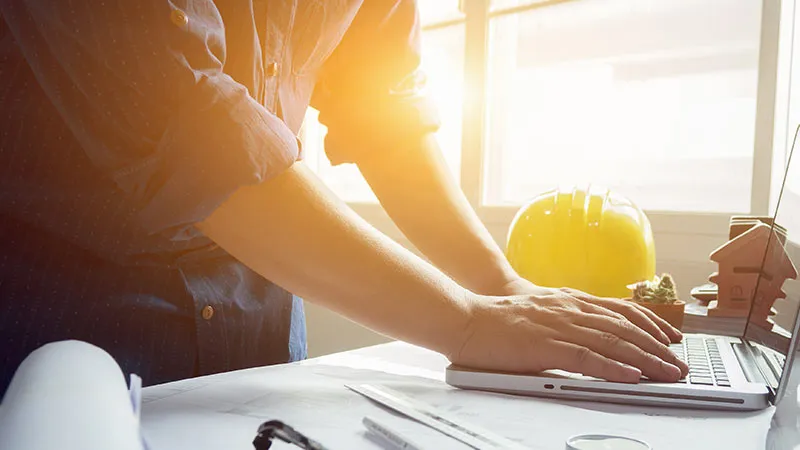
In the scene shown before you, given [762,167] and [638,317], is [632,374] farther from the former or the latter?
[762,167]

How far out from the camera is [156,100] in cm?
56

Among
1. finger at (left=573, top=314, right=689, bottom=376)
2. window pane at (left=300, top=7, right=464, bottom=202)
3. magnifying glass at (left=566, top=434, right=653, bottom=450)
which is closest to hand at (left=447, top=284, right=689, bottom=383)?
finger at (left=573, top=314, right=689, bottom=376)

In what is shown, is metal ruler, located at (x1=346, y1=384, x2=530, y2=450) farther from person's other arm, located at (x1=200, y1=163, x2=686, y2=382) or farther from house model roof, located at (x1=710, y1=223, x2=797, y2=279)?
house model roof, located at (x1=710, y1=223, x2=797, y2=279)

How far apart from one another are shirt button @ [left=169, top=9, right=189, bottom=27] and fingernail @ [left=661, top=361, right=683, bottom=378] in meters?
0.50

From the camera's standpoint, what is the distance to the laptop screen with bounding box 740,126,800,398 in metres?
0.58

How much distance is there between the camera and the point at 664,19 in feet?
5.74

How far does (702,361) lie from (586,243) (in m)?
0.35

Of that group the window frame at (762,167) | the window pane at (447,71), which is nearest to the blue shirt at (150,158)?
the window frame at (762,167)

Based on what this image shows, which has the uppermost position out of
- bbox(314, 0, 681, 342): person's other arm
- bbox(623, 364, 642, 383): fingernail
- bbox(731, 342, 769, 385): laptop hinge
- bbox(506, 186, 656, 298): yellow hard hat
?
bbox(314, 0, 681, 342): person's other arm

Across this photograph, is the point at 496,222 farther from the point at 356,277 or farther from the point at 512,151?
the point at 356,277

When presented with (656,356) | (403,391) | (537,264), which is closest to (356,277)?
(403,391)

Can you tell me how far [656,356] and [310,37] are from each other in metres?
0.54

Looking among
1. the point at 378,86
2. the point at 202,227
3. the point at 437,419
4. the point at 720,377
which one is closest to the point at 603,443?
the point at 437,419

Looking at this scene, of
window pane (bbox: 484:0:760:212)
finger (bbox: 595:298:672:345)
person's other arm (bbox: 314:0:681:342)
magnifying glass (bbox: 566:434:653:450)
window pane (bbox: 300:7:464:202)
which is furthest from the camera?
window pane (bbox: 300:7:464:202)
